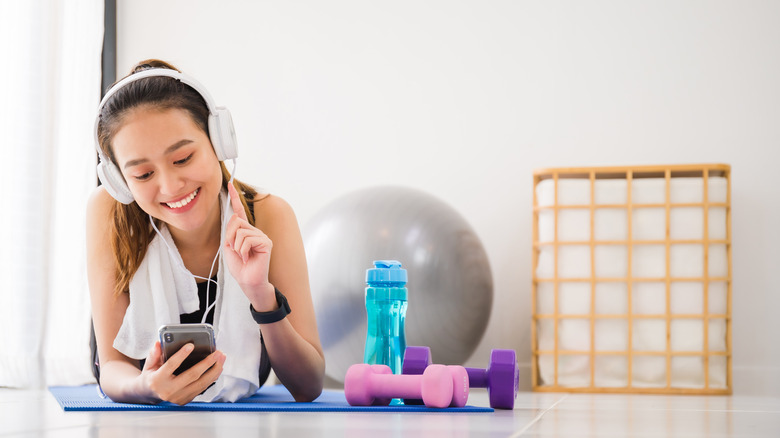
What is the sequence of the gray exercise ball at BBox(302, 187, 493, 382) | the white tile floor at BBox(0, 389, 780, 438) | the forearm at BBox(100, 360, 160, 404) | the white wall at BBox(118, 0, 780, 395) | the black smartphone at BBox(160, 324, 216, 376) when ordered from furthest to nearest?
the white wall at BBox(118, 0, 780, 395)
the gray exercise ball at BBox(302, 187, 493, 382)
the forearm at BBox(100, 360, 160, 404)
the black smartphone at BBox(160, 324, 216, 376)
the white tile floor at BBox(0, 389, 780, 438)

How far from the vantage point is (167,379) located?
1048mm

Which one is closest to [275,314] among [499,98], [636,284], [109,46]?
[636,284]

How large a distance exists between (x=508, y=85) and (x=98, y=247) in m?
1.46

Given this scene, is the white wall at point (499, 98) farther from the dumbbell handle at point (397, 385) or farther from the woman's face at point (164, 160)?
the woman's face at point (164, 160)

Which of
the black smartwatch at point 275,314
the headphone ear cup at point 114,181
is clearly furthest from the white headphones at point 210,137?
the black smartwatch at point 275,314

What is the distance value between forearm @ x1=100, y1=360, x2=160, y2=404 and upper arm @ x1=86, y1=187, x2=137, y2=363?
26mm

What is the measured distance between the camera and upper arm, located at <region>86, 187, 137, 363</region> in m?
1.27

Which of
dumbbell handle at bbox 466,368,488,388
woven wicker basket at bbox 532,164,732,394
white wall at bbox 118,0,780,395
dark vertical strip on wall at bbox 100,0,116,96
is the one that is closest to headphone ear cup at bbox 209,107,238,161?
dumbbell handle at bbox 466,368,488,388

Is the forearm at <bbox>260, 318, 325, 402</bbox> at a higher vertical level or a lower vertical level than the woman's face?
lower

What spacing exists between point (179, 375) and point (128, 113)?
1.26 feet

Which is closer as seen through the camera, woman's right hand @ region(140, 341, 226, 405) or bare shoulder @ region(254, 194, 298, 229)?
woman's right hand @ region(140, 341, 226, 405)

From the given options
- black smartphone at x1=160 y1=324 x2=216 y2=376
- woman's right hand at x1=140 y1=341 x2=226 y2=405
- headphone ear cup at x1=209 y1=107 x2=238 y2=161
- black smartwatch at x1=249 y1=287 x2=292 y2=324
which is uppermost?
headphone ear cup at x1=209 y1=107 x2=238 y2=161

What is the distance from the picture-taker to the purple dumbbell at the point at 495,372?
→ 1.22 meters

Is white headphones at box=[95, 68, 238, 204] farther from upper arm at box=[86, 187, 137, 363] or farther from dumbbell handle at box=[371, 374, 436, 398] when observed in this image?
dumbbell handle at box=[371, 374, 436, 398]
